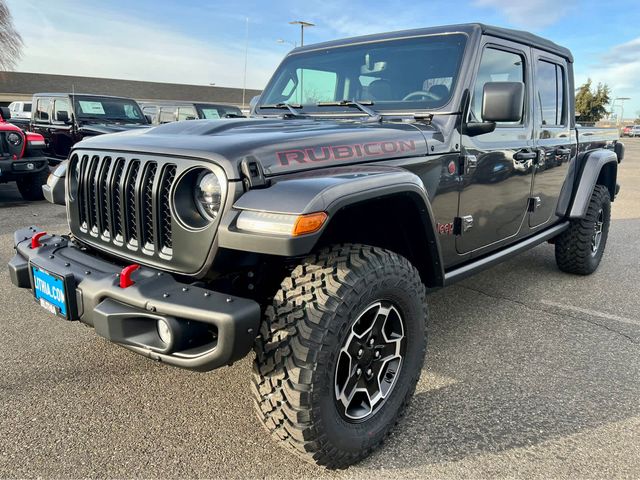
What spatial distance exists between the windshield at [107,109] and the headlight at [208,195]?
9609 millimetres

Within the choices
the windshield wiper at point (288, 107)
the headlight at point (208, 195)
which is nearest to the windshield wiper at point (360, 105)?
the windshield wiper at point (288, 107)

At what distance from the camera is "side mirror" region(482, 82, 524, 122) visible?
266cm

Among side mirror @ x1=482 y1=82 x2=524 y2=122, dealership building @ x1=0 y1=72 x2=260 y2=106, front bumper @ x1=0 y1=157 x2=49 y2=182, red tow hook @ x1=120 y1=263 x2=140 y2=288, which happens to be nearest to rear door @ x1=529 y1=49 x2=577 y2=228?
side mirror @ x1=482 y1=82 x2=524 y2=122

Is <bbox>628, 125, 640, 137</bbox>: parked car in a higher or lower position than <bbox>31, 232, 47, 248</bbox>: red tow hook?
higher

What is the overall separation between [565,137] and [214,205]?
330 centimetres

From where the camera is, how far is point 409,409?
253 centimetres

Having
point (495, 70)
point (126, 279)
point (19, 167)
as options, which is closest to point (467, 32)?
point (495, 70)

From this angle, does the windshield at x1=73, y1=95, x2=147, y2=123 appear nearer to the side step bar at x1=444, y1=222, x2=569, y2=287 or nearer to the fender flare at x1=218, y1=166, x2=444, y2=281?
the side step bar at x1=444, y1=222, x2=569, y2=287

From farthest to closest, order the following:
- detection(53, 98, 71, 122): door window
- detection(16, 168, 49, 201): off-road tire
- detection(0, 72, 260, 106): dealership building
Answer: detection(0, 72, 260, 106): dealership building
detection(53, 98, 71, 122): door window
detection(16, 168, 49, 201): off-road tire

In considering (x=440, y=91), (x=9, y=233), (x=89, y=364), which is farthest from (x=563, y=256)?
(x=9, y=233)

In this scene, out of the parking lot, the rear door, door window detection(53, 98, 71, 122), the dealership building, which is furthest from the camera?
the dealership building

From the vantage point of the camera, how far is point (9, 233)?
5965 mm

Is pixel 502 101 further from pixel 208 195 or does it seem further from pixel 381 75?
pixel 208 195

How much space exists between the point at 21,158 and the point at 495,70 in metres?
7.35
